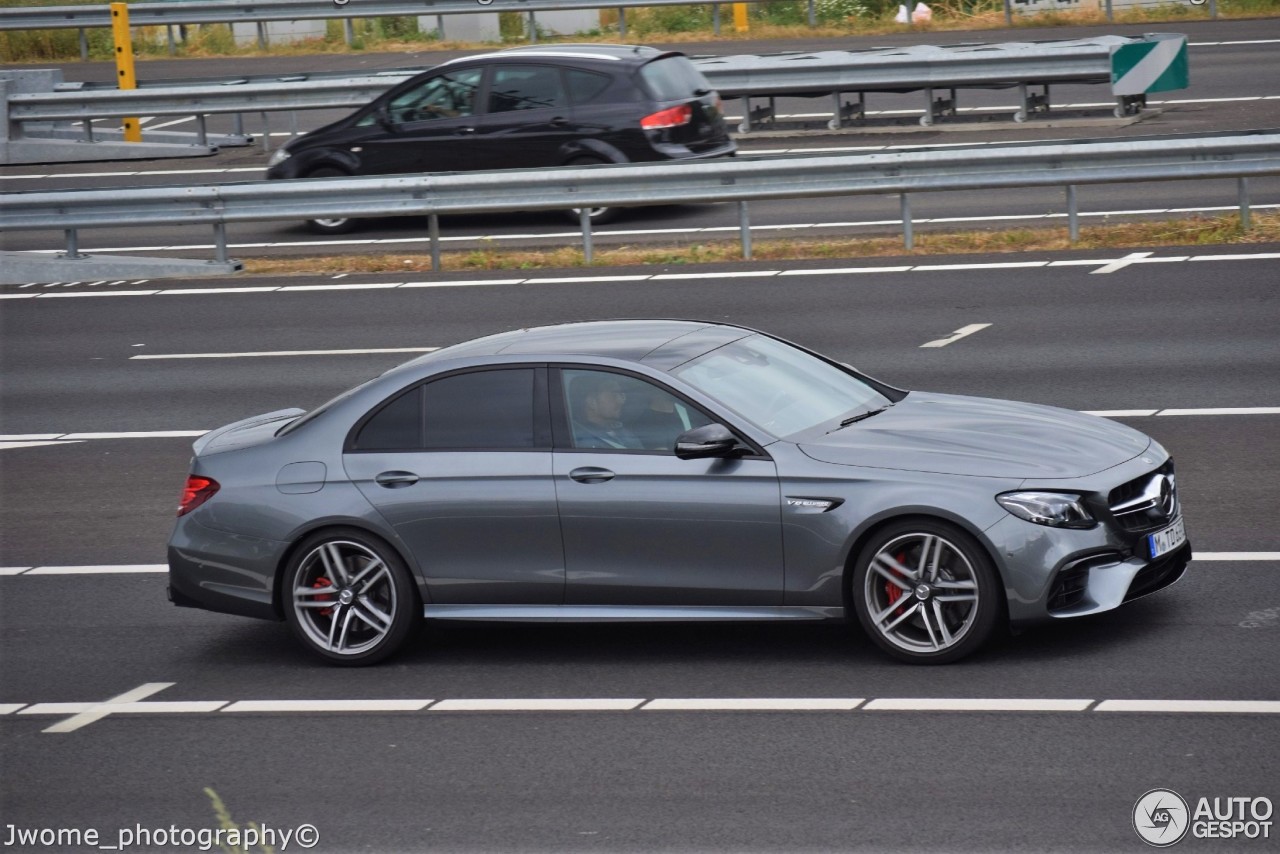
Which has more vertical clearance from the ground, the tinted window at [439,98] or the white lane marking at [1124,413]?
the tinted window at [439,98]

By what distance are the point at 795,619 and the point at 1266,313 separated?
318 inches

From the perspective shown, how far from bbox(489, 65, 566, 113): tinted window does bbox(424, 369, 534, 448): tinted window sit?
13067 millimetres

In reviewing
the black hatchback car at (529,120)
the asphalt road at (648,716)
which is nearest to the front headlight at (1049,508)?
Answer: the asphalt road at (648,716)

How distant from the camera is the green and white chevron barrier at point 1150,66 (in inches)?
827

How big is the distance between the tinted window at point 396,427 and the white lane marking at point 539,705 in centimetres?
124

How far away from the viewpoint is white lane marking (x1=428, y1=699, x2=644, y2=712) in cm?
720

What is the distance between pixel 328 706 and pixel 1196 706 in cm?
350

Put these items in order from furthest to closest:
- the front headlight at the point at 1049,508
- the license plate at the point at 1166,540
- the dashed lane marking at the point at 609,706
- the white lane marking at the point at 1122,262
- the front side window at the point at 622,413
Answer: the white lane marking at the point at 1122,262, the front side window at the point at 622,413, the license plate at the point at 1166,540, the front headlight at the point at 1049,508, the dashed lane marking at the point at 609,706

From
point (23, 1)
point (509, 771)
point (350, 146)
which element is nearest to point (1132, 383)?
point (509, 771)

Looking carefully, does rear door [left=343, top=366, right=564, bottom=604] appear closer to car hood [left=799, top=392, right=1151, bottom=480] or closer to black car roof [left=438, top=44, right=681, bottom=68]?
car hood [left=799, top=392, right=1151, bottom=480]

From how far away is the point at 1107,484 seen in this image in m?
7.21

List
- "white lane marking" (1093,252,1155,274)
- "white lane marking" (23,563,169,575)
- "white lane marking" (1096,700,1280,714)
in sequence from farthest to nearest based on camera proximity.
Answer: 1. "white lane marking" (1093,252,1155,274)
2. "white lane marking" (23,563,169,575)
3. "white lane marking" (1096,700,1280,714)

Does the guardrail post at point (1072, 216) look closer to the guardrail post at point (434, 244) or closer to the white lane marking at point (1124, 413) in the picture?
the white lane marking at point (1124, 413)

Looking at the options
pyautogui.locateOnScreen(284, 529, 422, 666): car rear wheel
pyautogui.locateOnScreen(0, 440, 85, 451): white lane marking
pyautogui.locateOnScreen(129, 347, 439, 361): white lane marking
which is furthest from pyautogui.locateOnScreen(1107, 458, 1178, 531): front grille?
pyautogui.locateOnScreen(0, 440, 85, 451): white lane marking
